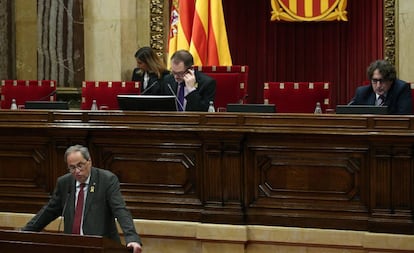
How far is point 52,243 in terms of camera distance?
354 centimetres

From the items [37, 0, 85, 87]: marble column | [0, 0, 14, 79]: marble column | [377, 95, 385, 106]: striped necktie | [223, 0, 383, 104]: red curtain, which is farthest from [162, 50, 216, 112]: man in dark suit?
[223, 0, 383, 104]: red curtain

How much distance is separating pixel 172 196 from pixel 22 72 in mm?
3718

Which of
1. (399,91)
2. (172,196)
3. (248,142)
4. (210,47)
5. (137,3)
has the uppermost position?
(137,3)

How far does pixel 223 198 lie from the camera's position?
16.5 ft

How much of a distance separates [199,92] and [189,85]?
0.37 ft

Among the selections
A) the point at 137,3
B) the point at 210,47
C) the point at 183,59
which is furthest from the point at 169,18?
the point at 183,59

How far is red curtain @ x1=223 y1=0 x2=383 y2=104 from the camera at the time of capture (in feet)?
28.8

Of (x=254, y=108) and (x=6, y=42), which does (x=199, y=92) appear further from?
(x=6, y=42)

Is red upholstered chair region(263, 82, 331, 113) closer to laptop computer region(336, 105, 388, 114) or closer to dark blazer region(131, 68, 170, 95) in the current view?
laptop computer region(336, 105, 388, 114)

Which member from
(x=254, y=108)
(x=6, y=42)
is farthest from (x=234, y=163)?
(x=6, y=42)

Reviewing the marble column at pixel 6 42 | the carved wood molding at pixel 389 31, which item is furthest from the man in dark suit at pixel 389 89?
the marble column at pixel 6 42

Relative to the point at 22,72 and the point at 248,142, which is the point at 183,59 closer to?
the point at 248,142

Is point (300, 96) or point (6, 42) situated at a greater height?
point (6, 42)

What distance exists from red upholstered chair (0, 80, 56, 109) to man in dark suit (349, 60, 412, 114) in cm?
281
